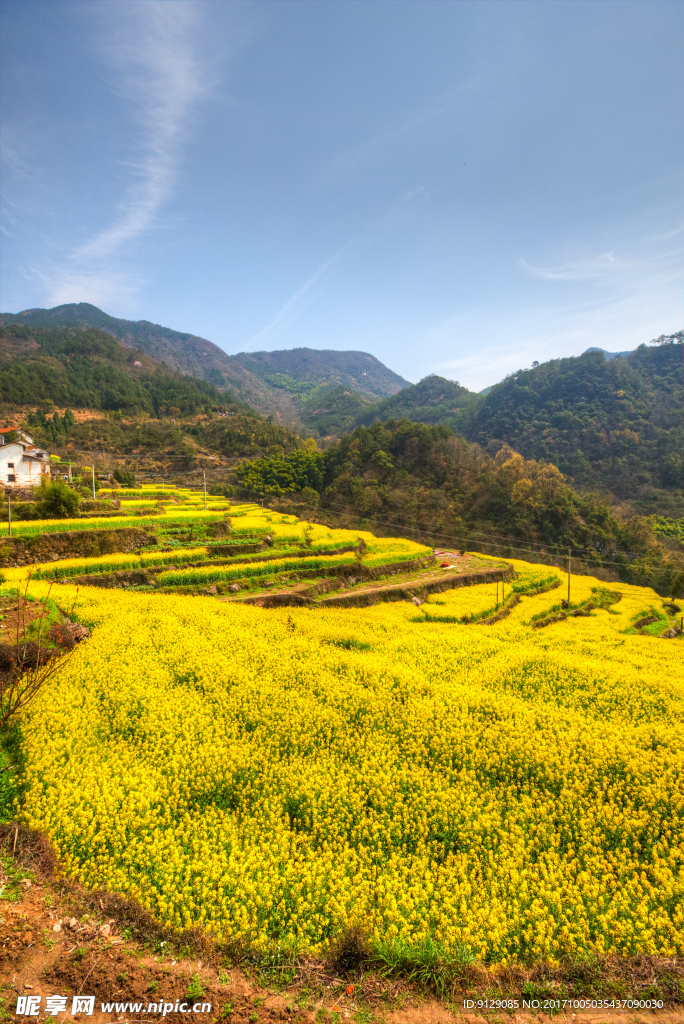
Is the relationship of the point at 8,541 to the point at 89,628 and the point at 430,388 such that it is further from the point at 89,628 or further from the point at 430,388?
the point at 430,388

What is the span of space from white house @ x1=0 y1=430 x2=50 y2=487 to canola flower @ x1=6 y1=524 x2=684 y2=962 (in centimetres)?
2595

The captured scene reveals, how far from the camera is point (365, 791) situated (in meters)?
6.78

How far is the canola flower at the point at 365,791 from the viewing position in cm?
498

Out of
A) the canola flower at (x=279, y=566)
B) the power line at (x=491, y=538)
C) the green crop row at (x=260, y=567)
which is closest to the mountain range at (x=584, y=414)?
the power line at (x=491, y=538)

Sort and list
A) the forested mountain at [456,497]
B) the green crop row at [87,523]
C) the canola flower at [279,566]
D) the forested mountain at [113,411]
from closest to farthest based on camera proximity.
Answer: the canola flower at [279,566] → the green crop row at [87,523] → the forested mountain at [456,497] → the forested mountain at [113,411]

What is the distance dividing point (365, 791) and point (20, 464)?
3594cm

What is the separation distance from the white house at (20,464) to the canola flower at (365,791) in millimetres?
25947

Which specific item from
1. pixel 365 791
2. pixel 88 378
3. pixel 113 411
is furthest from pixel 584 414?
pixel 88 378

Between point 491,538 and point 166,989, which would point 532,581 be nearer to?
point 491,538

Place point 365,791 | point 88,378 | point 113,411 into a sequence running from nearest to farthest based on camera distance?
point 365,791, point 113,411, point 88,378

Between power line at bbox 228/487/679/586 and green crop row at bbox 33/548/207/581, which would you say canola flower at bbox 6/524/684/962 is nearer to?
green crop row at bbox 33/548/207/581

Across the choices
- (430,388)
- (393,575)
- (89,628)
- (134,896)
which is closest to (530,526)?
(393,575)

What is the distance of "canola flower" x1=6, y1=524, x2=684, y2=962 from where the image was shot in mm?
4984

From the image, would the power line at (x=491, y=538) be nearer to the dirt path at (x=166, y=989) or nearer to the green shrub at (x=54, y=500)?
the green shrub at (x=54, y=500)
